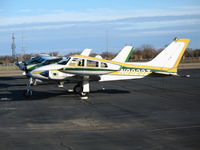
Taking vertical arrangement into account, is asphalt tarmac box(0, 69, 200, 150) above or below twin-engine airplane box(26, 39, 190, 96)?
below

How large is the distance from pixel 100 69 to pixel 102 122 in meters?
7.17

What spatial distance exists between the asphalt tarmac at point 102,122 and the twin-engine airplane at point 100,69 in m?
1.24

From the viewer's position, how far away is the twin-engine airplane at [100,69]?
65.4 feet

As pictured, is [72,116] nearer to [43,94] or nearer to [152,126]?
[152,126]

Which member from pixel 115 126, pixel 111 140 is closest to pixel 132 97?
pixel 115 126

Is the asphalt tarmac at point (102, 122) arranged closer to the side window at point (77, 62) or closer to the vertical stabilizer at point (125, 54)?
the side window at point (77, 62)

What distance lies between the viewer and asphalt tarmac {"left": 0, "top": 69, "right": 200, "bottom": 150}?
9688 millimetres

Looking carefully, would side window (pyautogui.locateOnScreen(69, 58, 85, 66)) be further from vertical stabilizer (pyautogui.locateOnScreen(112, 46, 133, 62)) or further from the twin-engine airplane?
vertical stabilizer (pyautogui.locateOnScreen(112, 46, 133, 62))

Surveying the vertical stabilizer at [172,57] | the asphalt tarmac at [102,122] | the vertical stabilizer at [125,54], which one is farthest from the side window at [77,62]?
Answer: the vertical stabilizer at [125,54]

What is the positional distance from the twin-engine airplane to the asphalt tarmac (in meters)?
1.24

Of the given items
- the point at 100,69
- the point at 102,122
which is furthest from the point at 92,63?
the point at 102,122

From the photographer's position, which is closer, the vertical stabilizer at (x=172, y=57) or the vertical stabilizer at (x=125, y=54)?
the vertical stabilizer at (x=172, y=57)

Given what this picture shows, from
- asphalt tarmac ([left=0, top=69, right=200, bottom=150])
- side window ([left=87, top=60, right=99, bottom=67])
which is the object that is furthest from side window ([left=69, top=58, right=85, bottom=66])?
asphalt tarmac ([left=0, top=69, right=200, bottom=150])

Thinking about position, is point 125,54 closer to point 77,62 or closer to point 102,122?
point 77,62
